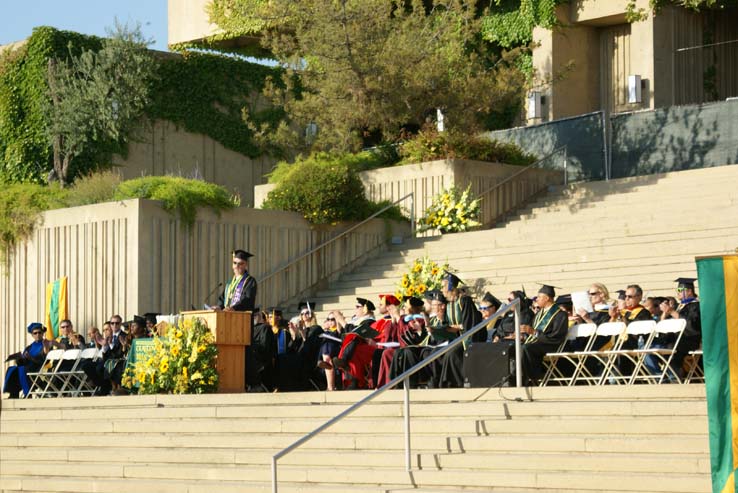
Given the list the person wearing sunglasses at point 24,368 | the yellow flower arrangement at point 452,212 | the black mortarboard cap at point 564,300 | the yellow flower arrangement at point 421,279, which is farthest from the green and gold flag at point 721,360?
the yellow flower arrangement at point 452,212

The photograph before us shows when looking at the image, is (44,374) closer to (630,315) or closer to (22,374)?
(22,374)

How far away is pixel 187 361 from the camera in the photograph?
1536 cm

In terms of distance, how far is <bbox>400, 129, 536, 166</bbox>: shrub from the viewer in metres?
23.5

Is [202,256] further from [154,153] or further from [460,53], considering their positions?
[154,153]

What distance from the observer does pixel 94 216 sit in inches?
832

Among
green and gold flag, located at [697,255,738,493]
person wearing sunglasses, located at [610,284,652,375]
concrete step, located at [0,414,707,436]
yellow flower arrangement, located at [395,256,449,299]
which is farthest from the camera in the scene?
yellow flower arrangement, located at [395,256,449,299]

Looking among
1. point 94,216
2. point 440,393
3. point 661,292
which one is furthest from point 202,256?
point 440,393

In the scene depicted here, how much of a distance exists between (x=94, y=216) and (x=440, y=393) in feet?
32.2

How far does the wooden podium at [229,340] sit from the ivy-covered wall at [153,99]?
→ 12.9 m

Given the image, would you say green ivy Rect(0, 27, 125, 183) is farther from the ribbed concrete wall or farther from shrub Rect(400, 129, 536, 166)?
shrub Rect(400, 129, 536, 166)

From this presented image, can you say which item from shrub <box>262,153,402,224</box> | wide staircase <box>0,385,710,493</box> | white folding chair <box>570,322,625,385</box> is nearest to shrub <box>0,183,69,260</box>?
shrub <box>262,153,402,224</box>

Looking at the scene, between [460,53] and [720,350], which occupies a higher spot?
[460,53]

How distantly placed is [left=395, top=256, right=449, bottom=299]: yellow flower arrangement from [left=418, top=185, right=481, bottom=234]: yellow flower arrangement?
88.7 inches

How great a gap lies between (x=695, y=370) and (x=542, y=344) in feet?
4.87
